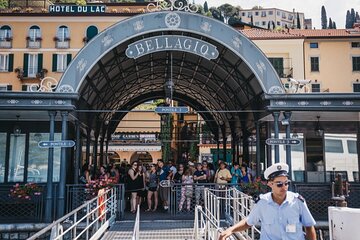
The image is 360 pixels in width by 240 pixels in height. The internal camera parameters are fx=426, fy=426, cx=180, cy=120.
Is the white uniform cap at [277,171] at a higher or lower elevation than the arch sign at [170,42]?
lower

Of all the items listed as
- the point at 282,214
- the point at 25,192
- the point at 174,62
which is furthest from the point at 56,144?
the point at 282,214

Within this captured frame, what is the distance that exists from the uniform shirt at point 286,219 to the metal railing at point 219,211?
15.7ft

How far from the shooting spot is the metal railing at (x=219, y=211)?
9.59 m

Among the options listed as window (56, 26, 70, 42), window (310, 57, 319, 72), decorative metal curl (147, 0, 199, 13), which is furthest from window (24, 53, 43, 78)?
decorative metal curl (147, 0, 199, 13)

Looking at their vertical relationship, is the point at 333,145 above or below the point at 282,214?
above

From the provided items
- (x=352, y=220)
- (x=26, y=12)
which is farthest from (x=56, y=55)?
(x=352, y=220)

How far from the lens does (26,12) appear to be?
4122cm

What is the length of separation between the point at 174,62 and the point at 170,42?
5055 mm

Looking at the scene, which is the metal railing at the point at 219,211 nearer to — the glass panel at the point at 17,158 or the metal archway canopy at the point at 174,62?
the metal archway canopy at the point at 174,62

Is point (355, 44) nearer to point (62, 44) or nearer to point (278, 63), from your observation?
point (278, 63)

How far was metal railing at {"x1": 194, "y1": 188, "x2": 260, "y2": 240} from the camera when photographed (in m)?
9.59

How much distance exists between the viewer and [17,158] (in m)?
16.9

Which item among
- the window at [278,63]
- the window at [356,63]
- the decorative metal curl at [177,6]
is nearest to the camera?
the decorative metal curl at [177,6]

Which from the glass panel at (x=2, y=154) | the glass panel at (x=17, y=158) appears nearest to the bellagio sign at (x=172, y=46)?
the glass panel at (x=17, y=158)
